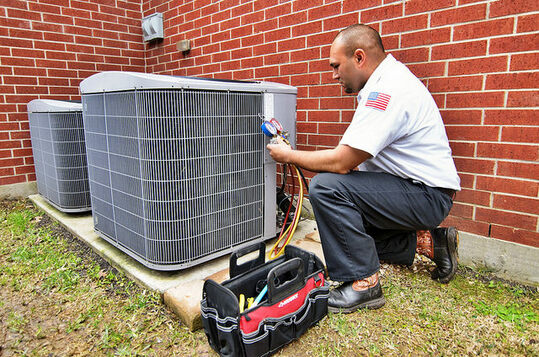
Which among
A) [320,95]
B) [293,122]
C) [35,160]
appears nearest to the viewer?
[293,122]

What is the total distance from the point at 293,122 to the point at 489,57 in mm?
1135

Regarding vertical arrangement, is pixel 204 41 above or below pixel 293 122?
above

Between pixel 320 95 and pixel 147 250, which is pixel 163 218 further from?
pixel 320 95

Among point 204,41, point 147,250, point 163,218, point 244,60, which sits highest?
point 204,41

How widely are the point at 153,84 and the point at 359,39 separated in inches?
41.7

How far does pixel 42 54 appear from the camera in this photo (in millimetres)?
3559

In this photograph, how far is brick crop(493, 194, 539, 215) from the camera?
1.82m

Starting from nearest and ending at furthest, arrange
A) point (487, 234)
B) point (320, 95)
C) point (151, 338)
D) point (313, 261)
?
point (151, 338) < point (313, 261) < point (487, 234) < point (320, 95)

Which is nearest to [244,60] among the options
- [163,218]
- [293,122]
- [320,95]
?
[320,95]

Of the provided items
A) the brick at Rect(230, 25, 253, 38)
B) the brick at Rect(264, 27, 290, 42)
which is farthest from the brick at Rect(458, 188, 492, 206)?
the brick at Rect(230, 25, 253, 38)

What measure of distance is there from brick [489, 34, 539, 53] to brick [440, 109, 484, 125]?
0.33 m

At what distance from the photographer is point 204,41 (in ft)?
11.7

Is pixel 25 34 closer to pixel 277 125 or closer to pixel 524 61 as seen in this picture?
pixel 277 125

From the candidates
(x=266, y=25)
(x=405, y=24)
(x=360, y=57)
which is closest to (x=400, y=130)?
(x=360, y=57)
